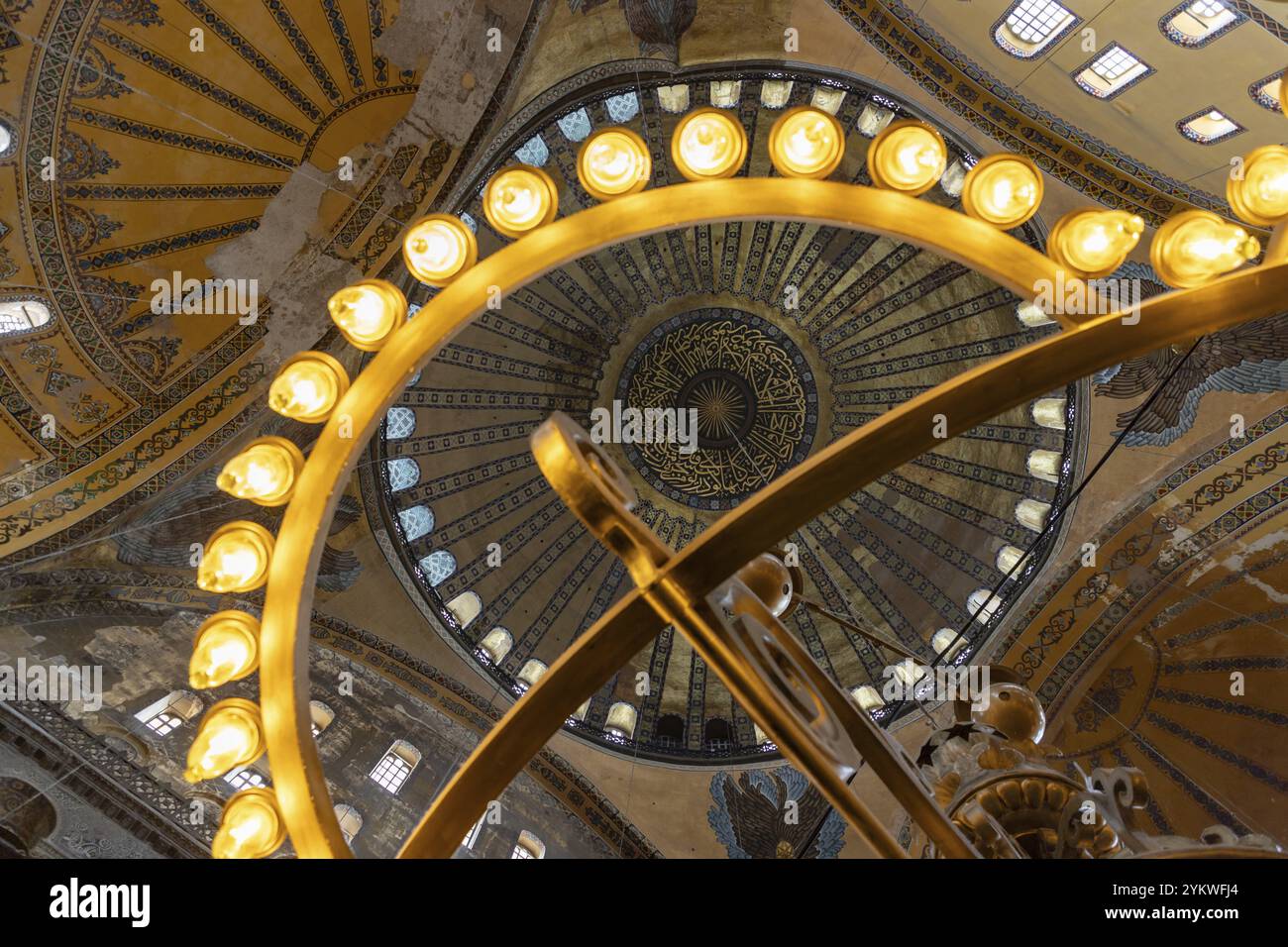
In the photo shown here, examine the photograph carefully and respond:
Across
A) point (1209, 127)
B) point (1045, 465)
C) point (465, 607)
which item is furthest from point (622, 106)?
point (1045, 465)

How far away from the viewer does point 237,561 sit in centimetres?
287

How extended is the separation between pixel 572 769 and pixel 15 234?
709cm

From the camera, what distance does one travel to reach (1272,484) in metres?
7.65

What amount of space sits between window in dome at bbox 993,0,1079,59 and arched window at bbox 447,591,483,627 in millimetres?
7883

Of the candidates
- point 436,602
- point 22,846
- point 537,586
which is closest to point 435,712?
point 436,602

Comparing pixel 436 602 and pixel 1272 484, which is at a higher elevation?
pixel 436 602

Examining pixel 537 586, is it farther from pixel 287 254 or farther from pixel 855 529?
pixel 287 254

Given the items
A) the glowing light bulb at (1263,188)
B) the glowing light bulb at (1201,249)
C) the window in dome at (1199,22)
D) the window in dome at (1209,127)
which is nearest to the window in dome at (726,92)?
the window in dome at (1199,22)

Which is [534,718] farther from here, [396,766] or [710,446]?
[710,446]

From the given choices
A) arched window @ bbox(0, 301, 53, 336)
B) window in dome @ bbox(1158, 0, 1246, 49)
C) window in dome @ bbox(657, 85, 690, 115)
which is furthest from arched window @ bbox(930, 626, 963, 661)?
arched window @ bbox(0, 301, 53, 336)

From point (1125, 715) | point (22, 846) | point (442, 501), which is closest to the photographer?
point (22, 846)

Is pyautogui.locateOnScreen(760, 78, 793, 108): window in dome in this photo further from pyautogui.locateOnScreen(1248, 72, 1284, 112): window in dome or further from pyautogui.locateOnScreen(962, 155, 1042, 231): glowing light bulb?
pyautogui.locateOnScreen(962, 155, 1042, 231): glowing light bulb

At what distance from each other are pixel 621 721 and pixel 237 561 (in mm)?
8122
